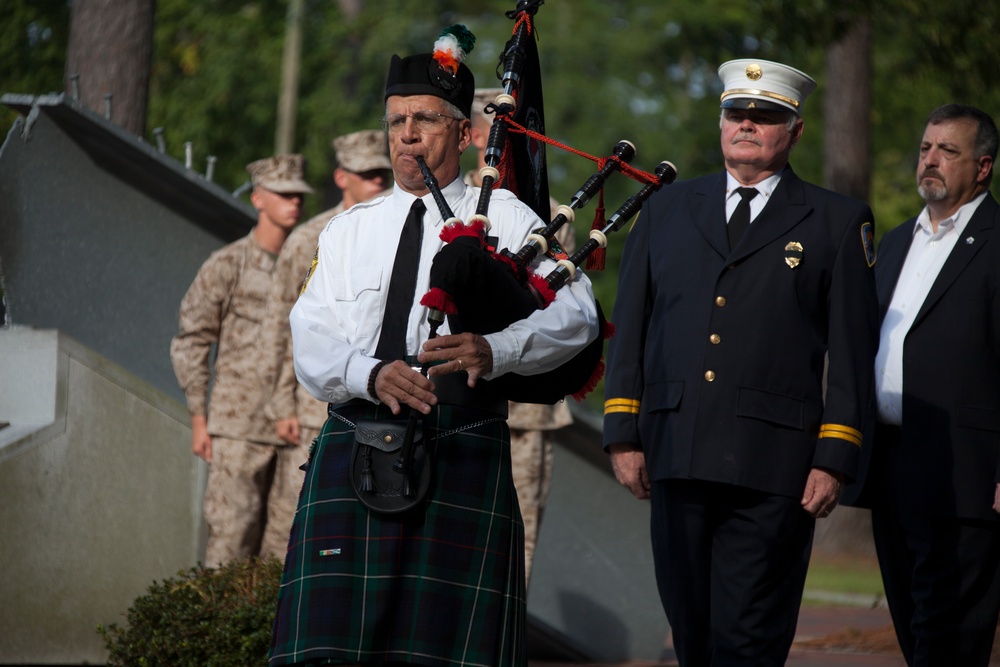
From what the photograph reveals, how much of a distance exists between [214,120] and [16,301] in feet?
50.1

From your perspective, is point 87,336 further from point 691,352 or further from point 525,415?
point 691,352

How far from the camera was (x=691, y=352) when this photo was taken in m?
4.79

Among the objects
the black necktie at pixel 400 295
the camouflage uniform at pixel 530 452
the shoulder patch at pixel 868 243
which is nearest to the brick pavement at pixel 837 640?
the camouflage uniform at pixel 530 452

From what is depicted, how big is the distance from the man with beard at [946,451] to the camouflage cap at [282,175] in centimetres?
348

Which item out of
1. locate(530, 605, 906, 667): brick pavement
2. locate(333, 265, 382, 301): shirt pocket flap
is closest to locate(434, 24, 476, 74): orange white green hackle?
locate(333, 265, 382, 301): shirt pocket flap

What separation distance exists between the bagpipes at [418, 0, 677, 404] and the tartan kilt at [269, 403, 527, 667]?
239 mm

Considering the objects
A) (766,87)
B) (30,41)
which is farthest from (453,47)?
(30,41)

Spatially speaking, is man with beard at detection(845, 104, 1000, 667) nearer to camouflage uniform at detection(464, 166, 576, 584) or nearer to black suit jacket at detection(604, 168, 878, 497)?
black suit jacket at detection(604, 168, 878, 497)

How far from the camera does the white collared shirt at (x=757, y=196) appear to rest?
4887 mm

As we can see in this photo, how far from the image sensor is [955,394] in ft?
17.7

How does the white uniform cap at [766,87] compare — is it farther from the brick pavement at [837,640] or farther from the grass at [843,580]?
the grass at [843,580]

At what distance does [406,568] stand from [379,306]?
28.2 inches

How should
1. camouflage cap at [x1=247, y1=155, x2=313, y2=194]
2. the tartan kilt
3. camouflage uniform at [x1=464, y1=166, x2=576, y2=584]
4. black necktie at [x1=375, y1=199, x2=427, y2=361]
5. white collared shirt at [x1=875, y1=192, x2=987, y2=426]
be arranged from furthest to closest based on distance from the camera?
1. camouflage cap at [x1=247, y1=155, x2=313, y2=194]
2. camouflage uniform at [x1=464, y1=166, x2=576, y2=584]
3. white collared shirt at [x1=875, y1=192, x2=987, y2=426]
4. black necktie at [x1=375, y1=199, x2=427, y2=361]
5. the tartan kilt

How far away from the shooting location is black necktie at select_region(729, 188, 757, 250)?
4852 mm
